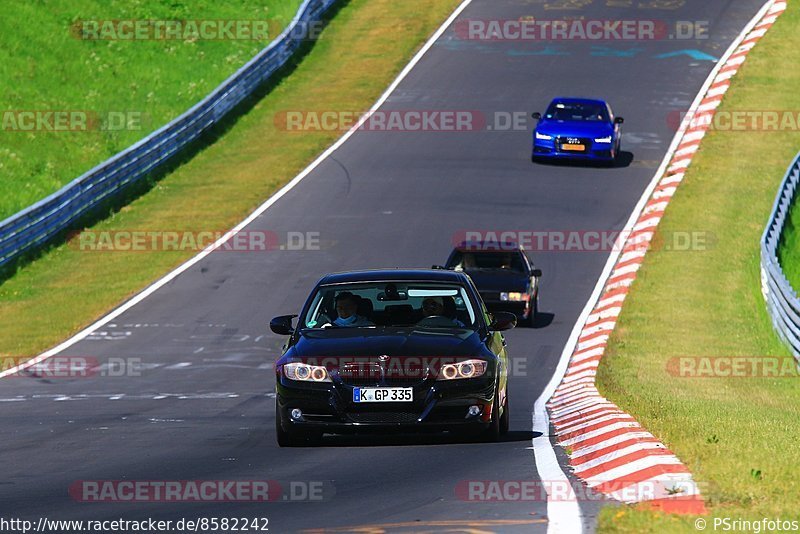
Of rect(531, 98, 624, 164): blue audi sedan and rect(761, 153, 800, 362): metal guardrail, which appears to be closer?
rect(761, 153, 800, 362): metal guardrail

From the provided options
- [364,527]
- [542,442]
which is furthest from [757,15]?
[364,527]

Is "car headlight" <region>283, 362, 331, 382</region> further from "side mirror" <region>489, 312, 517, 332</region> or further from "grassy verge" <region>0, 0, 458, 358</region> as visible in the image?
"grassy verge" <region>0, 0, 458, 358</region>

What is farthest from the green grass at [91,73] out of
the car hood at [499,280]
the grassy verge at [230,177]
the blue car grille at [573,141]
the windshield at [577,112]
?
the car hood at [499,280]

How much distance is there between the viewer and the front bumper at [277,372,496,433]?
11727 millimetres

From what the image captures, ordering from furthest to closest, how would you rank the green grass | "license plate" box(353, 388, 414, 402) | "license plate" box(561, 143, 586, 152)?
the green grass → "license plate" box(561, 143, 586, 152) → "license plate" box(353, 388, 414, 402)

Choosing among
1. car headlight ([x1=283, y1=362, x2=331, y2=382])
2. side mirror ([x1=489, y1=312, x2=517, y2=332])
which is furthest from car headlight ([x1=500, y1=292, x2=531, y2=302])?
car headlight ([x1=283, y1=362, x2=331, y2=382])

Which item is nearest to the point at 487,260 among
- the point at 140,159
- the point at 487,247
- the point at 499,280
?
the point at 487,247

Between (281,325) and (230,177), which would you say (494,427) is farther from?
(230,177)

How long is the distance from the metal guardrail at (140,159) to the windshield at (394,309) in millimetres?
16898

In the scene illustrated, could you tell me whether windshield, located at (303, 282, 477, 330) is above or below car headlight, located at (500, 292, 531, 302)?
above

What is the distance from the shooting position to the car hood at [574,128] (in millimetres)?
35625

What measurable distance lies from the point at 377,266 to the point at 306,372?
16.2 meters

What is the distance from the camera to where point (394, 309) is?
13062mm

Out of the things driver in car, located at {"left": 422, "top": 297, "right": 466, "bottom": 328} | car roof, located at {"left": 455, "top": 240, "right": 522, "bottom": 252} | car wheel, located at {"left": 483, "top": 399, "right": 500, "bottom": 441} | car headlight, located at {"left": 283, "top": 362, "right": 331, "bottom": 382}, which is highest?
driver in car, located at {"left": 422, "top": 297, "right": 466, "bottom": 328}
